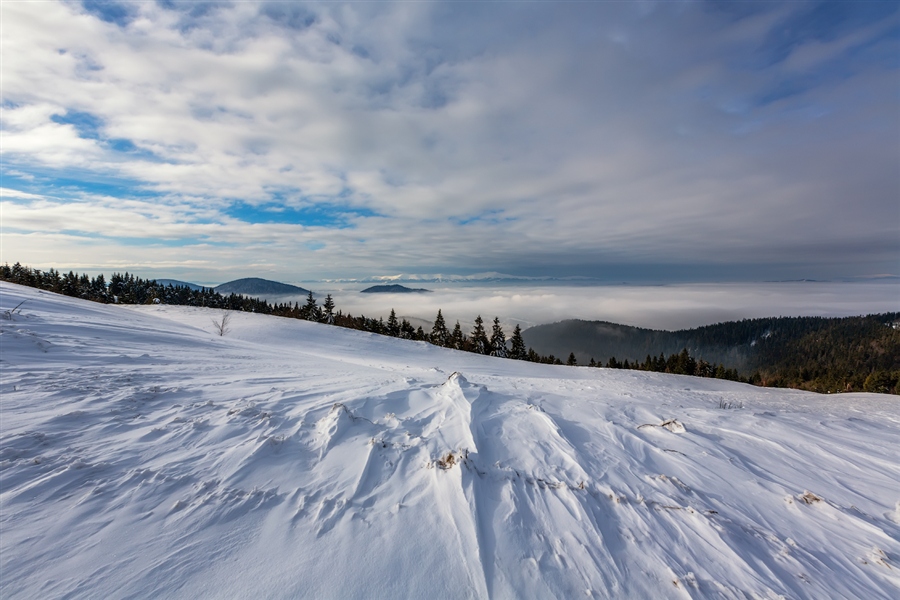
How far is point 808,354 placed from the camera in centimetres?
13762

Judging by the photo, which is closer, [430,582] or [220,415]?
[430,582]

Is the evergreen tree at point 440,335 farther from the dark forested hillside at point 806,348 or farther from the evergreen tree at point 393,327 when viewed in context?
the dark forested hillside at point 806,348

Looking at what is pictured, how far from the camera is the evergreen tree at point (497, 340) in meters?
43.1

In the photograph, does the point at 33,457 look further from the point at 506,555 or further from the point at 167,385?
the point at 506,555

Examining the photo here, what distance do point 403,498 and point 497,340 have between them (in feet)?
137

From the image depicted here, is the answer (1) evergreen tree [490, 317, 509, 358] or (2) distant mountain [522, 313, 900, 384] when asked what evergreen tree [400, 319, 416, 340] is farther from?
(2) distant mountain [522, 313, 900, 384]

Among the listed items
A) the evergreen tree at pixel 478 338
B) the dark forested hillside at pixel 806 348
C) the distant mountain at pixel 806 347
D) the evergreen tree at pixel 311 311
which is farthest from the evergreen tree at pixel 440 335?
the distant mountain at pixel 806 347

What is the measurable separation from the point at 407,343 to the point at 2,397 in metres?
23.0

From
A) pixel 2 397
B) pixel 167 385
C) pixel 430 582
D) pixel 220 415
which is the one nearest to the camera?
pixel 430 582

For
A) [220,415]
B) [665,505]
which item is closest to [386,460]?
[220,415]

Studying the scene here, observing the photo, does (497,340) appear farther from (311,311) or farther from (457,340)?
(311,311)

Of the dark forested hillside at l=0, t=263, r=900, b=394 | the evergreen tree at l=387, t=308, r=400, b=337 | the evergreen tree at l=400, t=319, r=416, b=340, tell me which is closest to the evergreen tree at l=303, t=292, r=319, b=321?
the dark forested hillside at l=0, t=263, r=900, b=394

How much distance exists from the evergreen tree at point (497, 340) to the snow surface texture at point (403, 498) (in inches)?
1437

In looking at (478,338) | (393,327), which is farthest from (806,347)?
(393,327)
